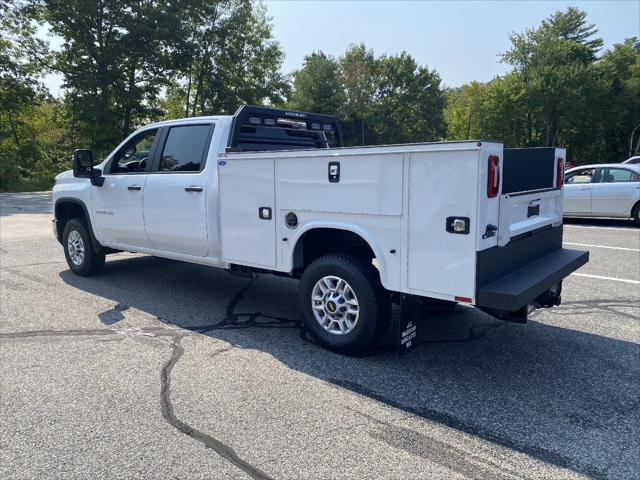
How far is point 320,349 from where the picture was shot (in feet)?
15.1

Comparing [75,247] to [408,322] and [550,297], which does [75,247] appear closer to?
[408,322]

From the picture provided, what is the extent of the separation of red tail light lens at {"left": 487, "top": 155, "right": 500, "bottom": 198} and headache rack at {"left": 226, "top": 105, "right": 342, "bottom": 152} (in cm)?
261

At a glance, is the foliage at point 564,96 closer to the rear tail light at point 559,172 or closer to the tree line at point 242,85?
the tree line at point 242,85

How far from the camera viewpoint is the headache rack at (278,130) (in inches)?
214

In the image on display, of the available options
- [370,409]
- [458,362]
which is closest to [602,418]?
[458,362]

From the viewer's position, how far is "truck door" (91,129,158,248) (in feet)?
20.4

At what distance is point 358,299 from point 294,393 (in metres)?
0.92

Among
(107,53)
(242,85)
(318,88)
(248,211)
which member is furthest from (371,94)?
(248,211)

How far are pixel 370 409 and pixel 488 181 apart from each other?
174cm

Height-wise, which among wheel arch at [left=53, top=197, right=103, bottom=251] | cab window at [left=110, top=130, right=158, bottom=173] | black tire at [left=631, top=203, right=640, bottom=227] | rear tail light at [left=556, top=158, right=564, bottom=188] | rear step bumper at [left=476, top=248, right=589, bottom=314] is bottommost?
black tire at [left=631, top=203, right=640, bottom=227]

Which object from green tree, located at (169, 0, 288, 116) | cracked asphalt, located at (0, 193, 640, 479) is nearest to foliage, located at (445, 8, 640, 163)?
green tree, located at (169, 0, 288, 116)

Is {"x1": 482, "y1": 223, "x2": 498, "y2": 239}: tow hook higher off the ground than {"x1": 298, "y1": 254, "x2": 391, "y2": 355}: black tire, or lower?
higher

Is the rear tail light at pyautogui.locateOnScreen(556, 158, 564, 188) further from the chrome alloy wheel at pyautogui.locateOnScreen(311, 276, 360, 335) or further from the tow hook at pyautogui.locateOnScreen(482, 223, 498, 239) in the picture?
the chrome alloy wheel at pyautogui.locateOnScreen(311, 276, 360, 335)

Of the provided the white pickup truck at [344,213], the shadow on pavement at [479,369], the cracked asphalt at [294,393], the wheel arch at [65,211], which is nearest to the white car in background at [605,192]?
the cracked asphalt at [294,393]
